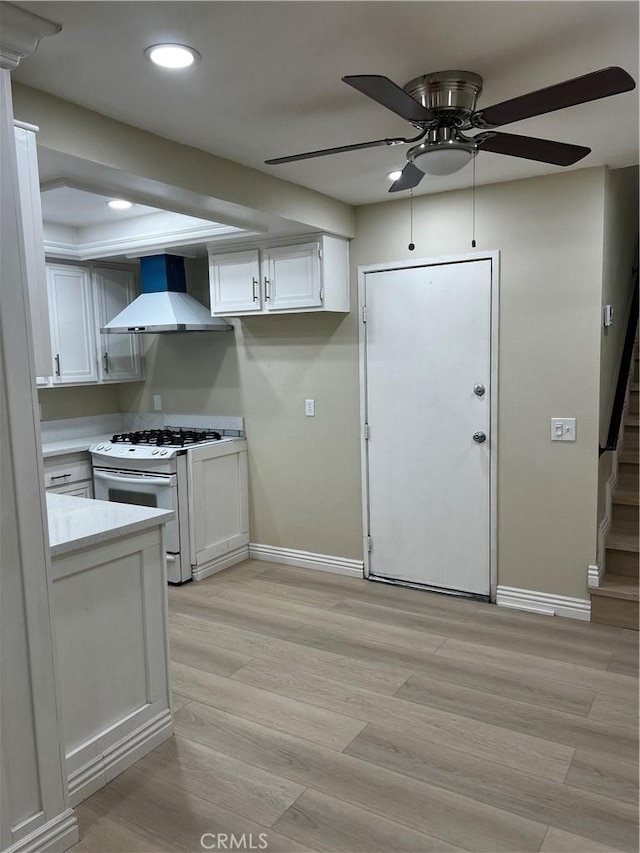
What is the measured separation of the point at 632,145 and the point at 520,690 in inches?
102

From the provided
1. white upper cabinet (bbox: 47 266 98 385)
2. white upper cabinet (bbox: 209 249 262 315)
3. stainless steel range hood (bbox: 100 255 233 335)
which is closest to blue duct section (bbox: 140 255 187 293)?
stainless steel range hood (bbox: 100 255 233 335)

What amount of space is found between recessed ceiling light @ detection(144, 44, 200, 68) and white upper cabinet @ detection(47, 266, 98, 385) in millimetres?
2927

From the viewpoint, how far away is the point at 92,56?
1.98 metres

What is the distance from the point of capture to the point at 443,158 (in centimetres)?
221

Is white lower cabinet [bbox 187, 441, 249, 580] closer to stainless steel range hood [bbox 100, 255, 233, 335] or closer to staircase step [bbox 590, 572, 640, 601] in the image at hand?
stainless steel range hood [bbox 100, 255, 233, 335]

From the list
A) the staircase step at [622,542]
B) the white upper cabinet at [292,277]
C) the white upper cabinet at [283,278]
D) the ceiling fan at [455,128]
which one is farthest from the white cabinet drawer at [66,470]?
the staircase step at [622,542]

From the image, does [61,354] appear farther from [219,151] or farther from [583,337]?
[583,337]

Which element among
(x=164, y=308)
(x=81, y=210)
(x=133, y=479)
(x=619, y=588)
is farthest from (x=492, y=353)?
(x=81, y=210)

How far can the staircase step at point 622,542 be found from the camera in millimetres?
3570

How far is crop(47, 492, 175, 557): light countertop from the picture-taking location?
214 centimetres

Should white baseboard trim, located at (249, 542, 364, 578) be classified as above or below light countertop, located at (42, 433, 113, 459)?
below

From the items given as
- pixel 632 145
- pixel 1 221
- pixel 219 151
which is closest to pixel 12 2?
pixel 1 221

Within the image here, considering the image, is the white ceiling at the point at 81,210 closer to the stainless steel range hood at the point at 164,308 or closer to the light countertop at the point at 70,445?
the stainless steel range hood at the point at 164,308

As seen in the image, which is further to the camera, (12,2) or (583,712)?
(583,712)
